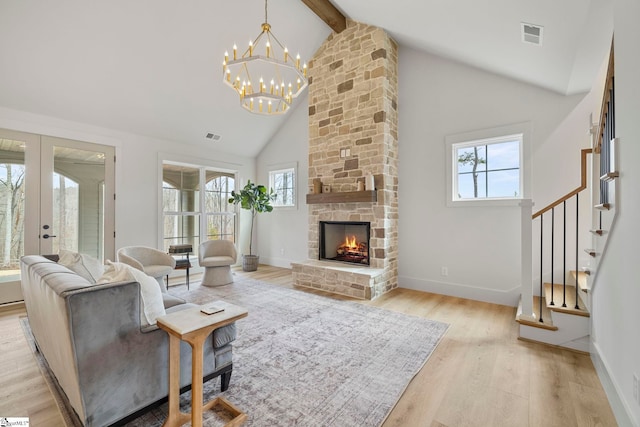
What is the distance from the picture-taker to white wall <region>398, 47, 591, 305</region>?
11.7 feet

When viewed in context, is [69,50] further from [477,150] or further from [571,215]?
[571,215]

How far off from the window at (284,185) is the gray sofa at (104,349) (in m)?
4.70

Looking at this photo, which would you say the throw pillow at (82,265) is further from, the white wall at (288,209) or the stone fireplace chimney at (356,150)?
the white wall at (288,209)

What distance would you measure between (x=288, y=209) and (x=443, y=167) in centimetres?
332

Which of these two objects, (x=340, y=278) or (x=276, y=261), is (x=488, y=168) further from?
(x=276, y=261)

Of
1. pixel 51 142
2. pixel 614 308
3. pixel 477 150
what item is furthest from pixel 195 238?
pixel 614 308

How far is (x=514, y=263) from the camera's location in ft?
12.5

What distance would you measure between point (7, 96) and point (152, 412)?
451cm

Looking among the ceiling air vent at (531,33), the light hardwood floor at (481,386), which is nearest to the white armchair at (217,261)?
the light hardwood floor at (481,386)

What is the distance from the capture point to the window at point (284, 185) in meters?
6.33

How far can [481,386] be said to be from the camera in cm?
209

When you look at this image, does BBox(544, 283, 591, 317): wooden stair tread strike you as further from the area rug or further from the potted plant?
the potted plant

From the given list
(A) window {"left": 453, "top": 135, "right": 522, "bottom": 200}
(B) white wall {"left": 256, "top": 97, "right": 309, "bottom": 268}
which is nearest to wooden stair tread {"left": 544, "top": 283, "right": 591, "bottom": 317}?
(A) window {"left": 453, "top": 135, "right": 522, "bottom": 200}

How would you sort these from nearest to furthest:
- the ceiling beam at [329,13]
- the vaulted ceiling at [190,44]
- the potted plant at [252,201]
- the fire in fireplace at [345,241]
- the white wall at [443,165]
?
the vaulted ceiling at [190,44], the white wall at [443,165], the ceiling beam at [329,13], the fire in fireplace at [345,241], the potted plant at [252,201]
